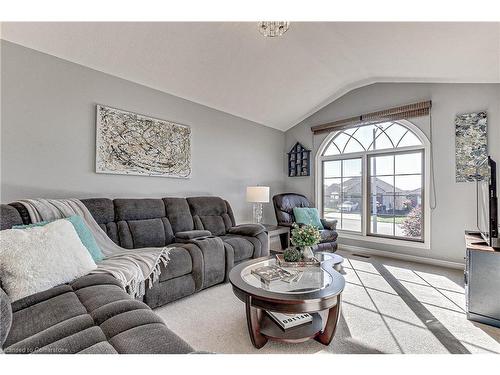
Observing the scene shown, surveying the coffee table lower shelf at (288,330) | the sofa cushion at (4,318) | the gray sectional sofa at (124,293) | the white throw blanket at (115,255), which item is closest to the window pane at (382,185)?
the gray sectional sofa at (124,293)

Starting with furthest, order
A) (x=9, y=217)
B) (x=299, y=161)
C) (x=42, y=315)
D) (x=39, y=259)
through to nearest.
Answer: (x=299, y=161)
(x=9, y=217)
(x=39, y=259)
(x=42, y=315)

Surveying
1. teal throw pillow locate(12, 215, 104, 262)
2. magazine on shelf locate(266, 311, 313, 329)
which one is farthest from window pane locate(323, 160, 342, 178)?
teal throw pillow locate(12, 215, 104, 262)

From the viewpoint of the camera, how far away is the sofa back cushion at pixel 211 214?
11.2ft

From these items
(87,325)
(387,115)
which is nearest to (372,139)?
(387,115)

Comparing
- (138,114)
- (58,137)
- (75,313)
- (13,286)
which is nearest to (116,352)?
(75,313)

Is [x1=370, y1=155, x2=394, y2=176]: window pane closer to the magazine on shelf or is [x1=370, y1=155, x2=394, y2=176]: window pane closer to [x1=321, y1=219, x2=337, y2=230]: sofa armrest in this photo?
[x1=321, y1=219, x2=337, y2=230]: sofa armrest

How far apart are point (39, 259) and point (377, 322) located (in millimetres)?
2474

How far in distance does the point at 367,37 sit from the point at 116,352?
139 inches

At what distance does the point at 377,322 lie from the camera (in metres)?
2.04

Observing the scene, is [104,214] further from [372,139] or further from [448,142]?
[448,142]

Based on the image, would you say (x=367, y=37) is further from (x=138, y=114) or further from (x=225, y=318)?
(x=225, y=318)

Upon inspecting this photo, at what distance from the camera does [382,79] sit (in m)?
3.93

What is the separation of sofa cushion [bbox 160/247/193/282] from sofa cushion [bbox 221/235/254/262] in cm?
63
